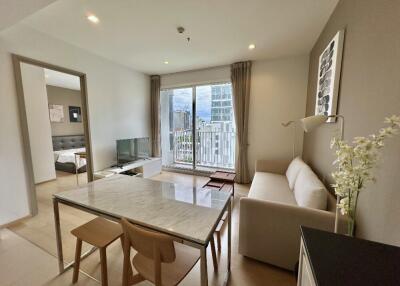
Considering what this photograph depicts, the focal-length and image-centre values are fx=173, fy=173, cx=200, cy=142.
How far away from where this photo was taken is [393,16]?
1018mm

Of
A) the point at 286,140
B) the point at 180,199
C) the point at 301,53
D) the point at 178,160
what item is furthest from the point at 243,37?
the point at 178,160

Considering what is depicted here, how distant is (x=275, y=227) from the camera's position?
1.57 m

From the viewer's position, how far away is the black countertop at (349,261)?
23.8 inches

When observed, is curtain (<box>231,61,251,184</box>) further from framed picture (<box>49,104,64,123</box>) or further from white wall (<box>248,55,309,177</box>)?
framed picture (<box>49,104,64,123</box>)

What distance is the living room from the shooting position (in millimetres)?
1045

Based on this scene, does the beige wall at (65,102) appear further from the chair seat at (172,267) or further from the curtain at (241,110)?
the chair seat at (172,267)

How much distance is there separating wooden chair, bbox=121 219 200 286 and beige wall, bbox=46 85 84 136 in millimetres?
5799

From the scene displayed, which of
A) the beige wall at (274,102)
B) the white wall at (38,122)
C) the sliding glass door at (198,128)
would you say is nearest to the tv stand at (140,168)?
the sliding glass door at (198,128)

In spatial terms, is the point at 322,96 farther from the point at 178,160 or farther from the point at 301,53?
the point at 178,160

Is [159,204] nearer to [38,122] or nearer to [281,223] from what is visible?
[281,223]

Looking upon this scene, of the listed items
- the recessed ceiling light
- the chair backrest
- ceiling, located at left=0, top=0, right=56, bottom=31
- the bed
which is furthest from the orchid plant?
the bed

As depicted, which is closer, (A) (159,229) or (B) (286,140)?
(A) (159,229)

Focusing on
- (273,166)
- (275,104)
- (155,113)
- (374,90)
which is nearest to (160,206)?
(374,90)

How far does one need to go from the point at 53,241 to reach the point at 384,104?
10.8 feet
